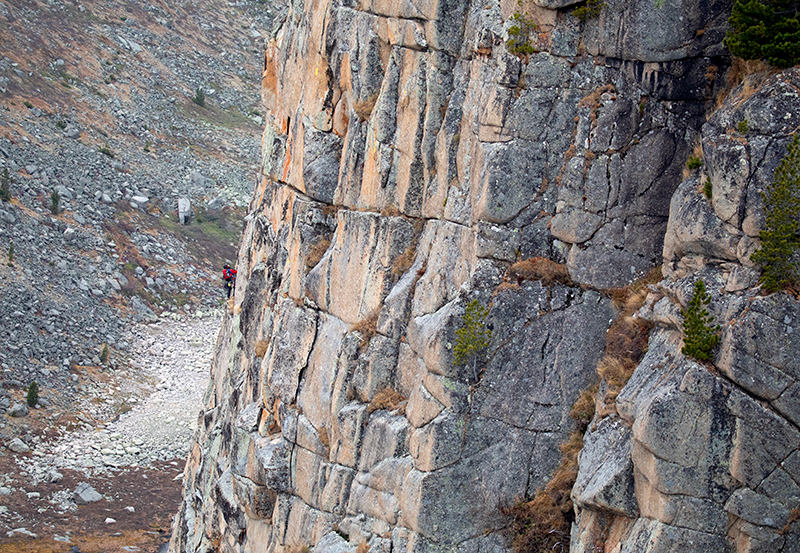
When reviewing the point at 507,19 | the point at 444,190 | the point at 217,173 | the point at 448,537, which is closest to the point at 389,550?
the point at 448,537

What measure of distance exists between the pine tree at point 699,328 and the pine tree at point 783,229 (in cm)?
102

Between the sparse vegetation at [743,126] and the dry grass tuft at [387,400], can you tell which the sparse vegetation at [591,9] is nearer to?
the sparse vegetation at [743,126]

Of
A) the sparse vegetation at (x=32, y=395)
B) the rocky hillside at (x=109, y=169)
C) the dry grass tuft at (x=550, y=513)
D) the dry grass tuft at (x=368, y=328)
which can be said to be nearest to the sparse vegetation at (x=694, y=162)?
the dry grass tuft at (x=550, y=513)

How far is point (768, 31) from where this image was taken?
13523 mm

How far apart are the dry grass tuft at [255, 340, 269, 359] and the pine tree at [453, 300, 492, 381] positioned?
13072mm

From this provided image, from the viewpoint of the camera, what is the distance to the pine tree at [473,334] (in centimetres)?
1677

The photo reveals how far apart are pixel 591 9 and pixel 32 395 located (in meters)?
42.3

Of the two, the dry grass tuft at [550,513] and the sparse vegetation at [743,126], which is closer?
the sparse vegetation at [743,126]

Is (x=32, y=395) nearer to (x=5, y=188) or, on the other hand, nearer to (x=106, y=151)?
(x=5, y=188)

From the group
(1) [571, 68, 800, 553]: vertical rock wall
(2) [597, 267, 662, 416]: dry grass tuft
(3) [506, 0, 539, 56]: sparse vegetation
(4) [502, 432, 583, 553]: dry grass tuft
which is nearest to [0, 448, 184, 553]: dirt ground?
(4) [502, 432, 583, 553]: dry grass tuft

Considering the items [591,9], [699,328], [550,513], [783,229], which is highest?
[591,9]

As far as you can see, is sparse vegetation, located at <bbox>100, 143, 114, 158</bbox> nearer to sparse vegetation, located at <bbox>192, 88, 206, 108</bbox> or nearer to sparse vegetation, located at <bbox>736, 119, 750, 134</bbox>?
sparse vegetation, located at <bbox>192, 88, 206, 108</bbox>

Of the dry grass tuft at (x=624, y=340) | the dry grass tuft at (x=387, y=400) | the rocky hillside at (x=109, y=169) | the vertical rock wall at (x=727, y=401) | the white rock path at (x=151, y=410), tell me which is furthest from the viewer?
the rocky hillside at (x=109, y=169)

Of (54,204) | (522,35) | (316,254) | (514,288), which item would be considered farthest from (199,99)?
(514,288)
